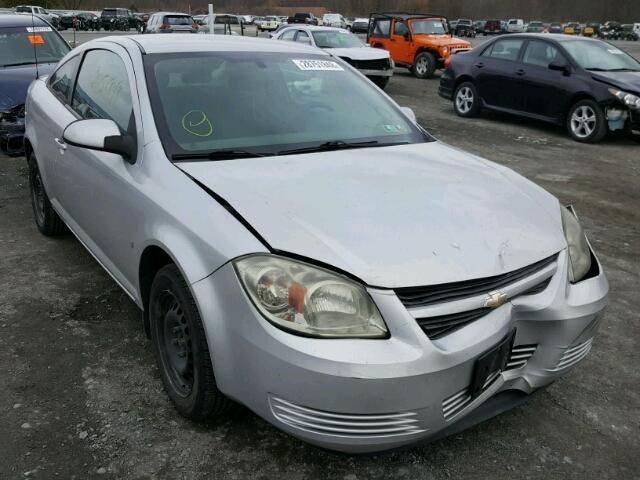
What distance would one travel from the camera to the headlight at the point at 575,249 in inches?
99.4

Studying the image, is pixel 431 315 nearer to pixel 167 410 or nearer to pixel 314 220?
pixel 314 220

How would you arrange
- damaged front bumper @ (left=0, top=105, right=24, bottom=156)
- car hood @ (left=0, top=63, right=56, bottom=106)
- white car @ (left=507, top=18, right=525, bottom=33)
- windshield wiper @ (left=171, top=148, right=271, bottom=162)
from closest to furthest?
windshield wiper @ (left=171, top=148, right=271, bottom=162), damaged front bumper @ (left=0, top=105, right=24, bottom=156), car hood @ (left=0, top=63, right=56, bottom=106), white car @ (left=507, top=18, right=525, bottom=33)

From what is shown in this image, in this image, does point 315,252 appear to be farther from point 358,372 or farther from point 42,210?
point 42,210

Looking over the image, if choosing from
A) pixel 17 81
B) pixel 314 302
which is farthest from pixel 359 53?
pixel 314 302

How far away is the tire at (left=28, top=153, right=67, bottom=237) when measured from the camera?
4.57 metres

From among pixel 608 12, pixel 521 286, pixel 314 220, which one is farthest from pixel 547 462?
pixel 608 12

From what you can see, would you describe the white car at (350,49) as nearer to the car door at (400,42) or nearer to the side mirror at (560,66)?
the car door at (400,42)

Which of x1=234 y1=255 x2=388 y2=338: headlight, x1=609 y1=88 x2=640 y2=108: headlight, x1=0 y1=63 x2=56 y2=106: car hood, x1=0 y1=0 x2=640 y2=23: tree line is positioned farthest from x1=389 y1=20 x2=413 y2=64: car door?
x1=0 y1=0 x2=640 y2=23: tree line

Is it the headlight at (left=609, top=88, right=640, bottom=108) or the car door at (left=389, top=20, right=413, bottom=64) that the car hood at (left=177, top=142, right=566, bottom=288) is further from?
the car door at (left=389, top=20, right=413, bottom=64)

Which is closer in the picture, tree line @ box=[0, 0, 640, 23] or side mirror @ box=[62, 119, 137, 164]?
side mirror @ box=[62, 119, 137, 164]

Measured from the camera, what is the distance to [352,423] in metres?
1.96

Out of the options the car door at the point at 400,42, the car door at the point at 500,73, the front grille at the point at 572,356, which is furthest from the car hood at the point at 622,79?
the car door at the point at 400,42

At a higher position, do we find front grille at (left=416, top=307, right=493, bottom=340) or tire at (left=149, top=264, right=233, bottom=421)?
front grille at (left=416, top=307, right=493, bottom=340)

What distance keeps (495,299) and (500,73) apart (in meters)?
9.18
